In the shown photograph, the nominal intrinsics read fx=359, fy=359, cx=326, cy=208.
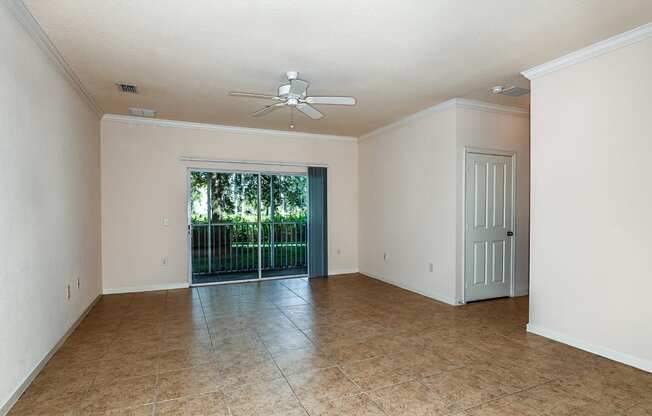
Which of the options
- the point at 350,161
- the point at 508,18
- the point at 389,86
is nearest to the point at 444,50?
the point at 508,18

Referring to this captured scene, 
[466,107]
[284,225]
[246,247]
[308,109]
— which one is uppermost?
[466,107]

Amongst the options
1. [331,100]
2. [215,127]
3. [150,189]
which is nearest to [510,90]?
[331,100]

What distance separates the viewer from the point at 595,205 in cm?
309

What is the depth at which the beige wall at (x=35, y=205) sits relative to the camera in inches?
91.5

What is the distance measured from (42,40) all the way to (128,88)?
123 centimetres

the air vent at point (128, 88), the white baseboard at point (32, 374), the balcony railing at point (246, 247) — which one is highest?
the air vent at point (128, 88)

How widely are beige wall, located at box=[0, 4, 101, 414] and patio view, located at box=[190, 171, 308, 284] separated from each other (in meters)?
1.97

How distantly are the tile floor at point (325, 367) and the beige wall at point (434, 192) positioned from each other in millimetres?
738

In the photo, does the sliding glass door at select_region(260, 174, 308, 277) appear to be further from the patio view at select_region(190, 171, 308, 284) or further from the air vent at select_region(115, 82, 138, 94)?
the air vent at select_region(115, 82, 138, 94)

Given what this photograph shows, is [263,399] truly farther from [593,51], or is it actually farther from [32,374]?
[593,51]

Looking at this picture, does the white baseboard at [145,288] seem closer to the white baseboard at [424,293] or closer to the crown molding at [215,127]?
the crown molding at [215,127]

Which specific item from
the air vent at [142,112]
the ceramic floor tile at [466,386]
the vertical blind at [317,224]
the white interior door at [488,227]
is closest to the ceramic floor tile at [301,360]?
the ceramic floor tile at [466,386]

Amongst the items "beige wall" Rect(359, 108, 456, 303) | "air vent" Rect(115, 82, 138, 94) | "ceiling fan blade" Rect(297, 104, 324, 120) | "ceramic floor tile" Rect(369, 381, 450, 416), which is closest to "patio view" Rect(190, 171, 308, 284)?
"beige wall" Rect(359, 108, 456, 303)

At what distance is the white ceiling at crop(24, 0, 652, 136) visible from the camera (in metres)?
2.47
